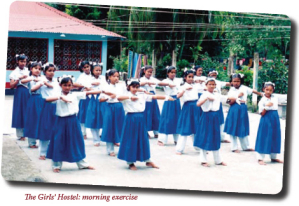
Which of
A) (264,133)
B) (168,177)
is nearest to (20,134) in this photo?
(168,177)

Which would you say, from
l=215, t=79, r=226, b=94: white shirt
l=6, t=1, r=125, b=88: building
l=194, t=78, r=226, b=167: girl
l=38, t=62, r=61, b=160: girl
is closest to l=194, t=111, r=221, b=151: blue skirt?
l=194, t=78, r=226, b=167: girl

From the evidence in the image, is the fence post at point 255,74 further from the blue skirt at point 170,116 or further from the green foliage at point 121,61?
the green foliage at point 121,61

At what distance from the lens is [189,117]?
23.3 ft

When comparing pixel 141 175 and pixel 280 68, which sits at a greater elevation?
pixel 280 68

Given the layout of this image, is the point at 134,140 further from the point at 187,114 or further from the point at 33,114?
the point at 33,114

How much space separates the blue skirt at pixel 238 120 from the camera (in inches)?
280

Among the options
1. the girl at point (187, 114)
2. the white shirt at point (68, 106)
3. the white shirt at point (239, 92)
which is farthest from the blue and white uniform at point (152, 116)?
the white shirt at point (68, 106)

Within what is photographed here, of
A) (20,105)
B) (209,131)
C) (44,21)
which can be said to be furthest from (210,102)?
(20,105)

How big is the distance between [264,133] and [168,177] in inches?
62.0

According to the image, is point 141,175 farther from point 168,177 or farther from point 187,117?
point 187,117

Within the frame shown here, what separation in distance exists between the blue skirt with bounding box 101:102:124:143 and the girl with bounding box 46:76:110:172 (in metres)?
0.88

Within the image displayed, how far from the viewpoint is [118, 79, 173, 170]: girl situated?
5966 millimetres

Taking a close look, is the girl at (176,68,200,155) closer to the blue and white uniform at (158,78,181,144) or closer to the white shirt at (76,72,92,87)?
the blue and white uniform at (158,78,181,144)

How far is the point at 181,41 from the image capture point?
654 centimetres
